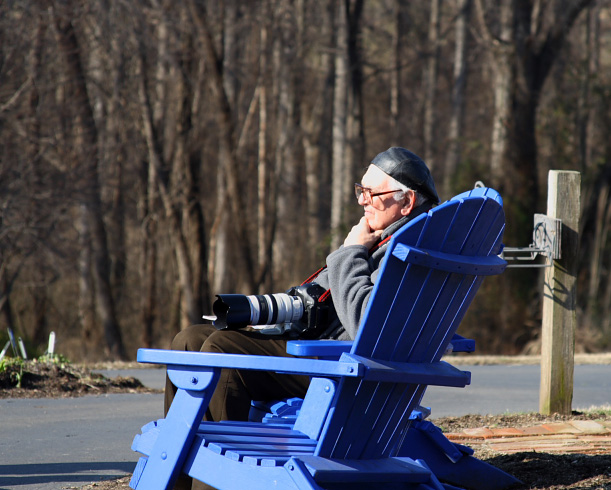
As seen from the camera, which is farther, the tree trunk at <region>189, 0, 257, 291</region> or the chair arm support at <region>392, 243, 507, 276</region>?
the tree trunk at <region>189, 0, 257, 291</region>

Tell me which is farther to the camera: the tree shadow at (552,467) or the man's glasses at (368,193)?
the tree shadow at (552,467)

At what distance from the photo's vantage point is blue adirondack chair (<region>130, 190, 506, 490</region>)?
267 cm

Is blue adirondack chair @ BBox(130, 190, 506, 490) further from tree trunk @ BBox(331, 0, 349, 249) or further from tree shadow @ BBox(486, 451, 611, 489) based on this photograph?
tree trunk @ BBox(331, 0, 349, 249)

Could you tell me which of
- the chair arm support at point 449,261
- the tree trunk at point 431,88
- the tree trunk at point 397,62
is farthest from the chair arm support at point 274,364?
the tree trunk at point 431,88

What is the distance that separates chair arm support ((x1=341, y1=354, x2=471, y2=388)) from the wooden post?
7.75 ft

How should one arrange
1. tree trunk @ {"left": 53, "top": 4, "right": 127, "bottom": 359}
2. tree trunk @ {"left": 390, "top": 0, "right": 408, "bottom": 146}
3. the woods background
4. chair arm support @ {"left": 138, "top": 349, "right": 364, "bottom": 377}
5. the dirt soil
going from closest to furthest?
1. chair arm support @ {"left": 138, "top": 349, "right": 364, "bottom": 377}
2. the dirt soil
3. the woods background
4. tree trunk @ {"left": 53, "top": 4, "right": 127, "bottom": 359}
5. tree trunk @ {"left": 390, "top": 0, "right": 408, "bottom": 146}

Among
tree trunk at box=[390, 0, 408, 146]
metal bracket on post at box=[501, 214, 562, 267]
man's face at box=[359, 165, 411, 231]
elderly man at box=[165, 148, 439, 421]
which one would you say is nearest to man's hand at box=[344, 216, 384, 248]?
elderly man at box=[165, 148, 439, 421]

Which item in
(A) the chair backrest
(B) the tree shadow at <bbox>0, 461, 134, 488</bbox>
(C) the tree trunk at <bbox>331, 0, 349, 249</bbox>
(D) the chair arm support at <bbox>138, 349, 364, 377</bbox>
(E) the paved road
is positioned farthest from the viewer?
(C) the tree trunk at <bbox>331, 0, 349, 249</bbox>

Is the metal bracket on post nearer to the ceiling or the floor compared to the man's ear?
nearer to the floor

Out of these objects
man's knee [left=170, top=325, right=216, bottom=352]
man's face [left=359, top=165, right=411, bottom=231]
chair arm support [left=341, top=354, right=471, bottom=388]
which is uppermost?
man's face [left=359, top=165, right=411, bottom=231]

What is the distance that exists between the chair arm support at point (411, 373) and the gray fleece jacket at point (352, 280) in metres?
0.26

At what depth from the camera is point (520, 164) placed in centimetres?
1526

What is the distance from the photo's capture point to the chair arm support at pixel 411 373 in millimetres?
2672

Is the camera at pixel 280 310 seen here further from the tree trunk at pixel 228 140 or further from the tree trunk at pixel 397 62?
the tree trunk at pixel 397 62
